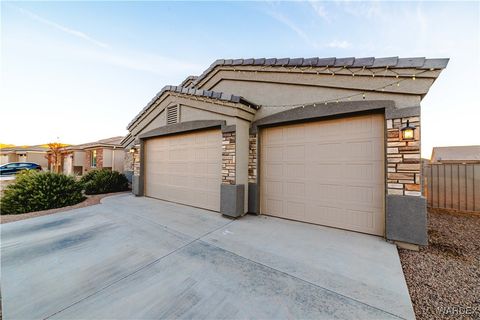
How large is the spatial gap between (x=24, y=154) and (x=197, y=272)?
3400cm

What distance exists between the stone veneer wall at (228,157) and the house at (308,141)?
0.10 ft

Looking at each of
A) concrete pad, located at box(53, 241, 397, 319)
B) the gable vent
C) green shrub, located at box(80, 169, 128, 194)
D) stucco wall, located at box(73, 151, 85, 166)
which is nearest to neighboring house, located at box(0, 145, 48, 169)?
stucco wall, located at box(73, 151, 85, 166)

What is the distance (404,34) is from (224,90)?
548 centimetres

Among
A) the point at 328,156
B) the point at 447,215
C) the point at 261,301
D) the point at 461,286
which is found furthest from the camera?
the point at 447,215

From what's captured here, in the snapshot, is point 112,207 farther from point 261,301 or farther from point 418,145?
point 418,145

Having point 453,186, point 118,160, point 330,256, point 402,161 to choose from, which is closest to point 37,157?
point 118,160

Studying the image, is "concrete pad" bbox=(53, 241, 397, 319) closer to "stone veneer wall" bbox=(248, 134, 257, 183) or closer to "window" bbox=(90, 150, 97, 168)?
"stone veneer wall" bbox=(248, 134, 257, 183)

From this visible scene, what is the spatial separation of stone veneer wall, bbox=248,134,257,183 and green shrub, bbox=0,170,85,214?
7.07m

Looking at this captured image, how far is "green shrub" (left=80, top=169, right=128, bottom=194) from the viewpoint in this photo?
29.1ft

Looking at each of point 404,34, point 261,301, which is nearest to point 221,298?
Answer: point 261,301

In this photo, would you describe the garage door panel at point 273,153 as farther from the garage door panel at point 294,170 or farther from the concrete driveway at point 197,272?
the concrete driveway at point 197,272

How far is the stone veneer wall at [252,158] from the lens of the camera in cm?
541

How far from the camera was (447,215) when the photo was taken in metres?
5.43

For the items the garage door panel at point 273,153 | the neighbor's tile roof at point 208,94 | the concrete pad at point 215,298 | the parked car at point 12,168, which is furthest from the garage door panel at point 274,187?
the parked car at point 12,168
